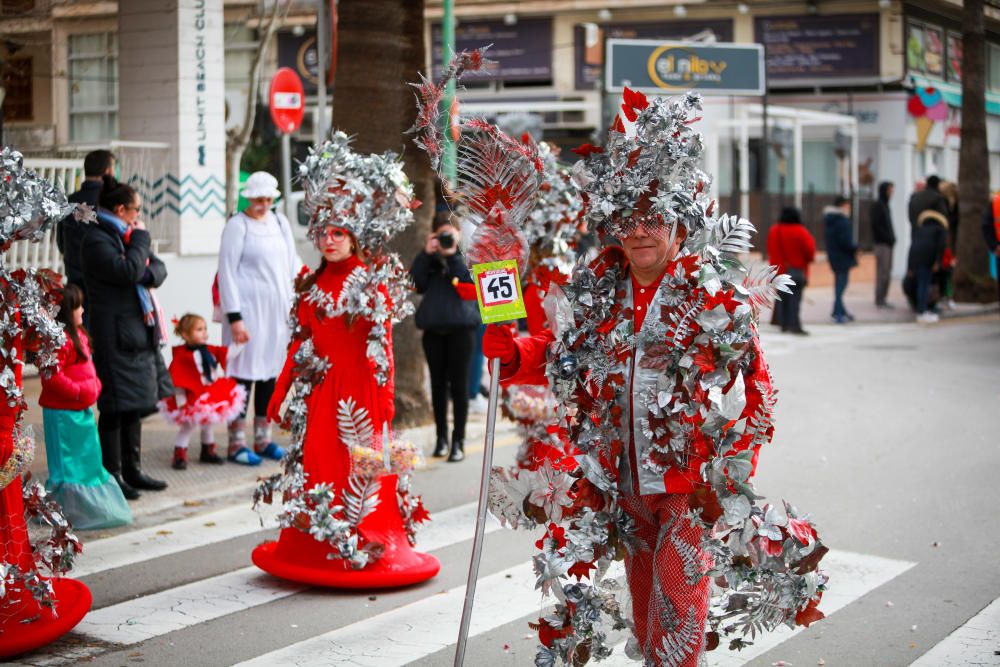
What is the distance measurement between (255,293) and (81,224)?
5.27ft

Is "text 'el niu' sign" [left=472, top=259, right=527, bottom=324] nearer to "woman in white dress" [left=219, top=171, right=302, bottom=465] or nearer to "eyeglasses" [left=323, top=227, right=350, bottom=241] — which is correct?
"eyeglasses" [left=323, top=227, right=350, bottom=241]

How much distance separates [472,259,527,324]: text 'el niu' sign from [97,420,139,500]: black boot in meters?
4.48

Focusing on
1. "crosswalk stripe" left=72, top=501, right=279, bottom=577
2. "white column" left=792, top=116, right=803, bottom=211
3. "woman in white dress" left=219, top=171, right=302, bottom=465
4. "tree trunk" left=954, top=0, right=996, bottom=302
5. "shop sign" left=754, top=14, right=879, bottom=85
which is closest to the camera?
"crosswalk stripe" left=72, top=501, right=279, bottom=577

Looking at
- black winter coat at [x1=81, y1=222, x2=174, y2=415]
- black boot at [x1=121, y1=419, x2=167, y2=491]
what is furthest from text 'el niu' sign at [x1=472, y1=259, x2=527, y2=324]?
black boot at [x1=121, y1=419, x2=167, y2=491]

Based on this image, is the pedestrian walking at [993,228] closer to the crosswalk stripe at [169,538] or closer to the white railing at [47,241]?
the white railing at [47,241]

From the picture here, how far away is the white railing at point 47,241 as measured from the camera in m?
12.9

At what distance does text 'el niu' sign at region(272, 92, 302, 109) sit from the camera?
15734 millimetres

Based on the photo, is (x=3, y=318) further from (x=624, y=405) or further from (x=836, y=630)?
(x=836, y=630)

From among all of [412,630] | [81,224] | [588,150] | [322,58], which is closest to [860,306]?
[322,58]

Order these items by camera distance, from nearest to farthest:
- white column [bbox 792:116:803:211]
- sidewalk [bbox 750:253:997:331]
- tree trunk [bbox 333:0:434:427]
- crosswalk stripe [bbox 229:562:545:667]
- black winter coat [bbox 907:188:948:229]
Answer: crosswalk stripe [bbox 229:562:545:667]
tree trunk [bbox 333:0:434:427]
black winter coat [bbox 907:188:948:229]
sidewalk [bbox 750:253:997:331]
white column [bbox 792:116:803:211]

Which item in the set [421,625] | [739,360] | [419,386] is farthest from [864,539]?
[419,386]

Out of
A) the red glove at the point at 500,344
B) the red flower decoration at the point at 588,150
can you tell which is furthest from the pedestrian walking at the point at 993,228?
the red glove at the point at 500,344

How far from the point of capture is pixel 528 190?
4.99 metres

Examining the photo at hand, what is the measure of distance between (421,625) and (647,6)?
1183 inches
